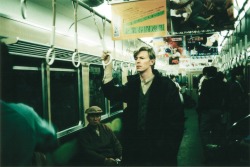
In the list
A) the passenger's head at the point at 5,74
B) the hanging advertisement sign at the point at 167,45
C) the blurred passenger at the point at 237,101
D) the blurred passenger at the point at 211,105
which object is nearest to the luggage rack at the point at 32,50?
the passenger's head at the point at 5,74

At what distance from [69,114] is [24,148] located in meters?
3.48

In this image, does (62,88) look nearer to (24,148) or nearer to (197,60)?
(24,148)

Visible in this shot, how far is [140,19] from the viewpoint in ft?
16.9

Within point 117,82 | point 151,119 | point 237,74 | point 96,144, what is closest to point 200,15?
point 237,74

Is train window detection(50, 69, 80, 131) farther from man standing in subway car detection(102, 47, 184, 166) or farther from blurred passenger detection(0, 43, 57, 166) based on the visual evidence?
blurred passenger detection(0, 43, 57, 166)

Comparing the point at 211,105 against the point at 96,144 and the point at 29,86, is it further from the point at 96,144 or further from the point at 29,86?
the point at 29,86

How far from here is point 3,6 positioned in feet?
10.5

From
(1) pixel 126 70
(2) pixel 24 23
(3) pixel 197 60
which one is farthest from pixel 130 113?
(3) pixel 197 60

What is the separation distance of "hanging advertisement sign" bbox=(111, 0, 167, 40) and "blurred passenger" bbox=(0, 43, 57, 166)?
3918mm

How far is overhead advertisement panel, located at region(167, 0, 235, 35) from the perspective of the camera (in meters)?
5.30

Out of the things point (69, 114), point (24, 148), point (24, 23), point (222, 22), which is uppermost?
point (222, 22)

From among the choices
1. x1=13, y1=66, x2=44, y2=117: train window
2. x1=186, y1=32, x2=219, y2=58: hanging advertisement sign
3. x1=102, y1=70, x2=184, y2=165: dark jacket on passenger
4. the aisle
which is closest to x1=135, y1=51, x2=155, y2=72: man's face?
x1=102, y1=70, x2=184, y2=165: dark jacket on passenger

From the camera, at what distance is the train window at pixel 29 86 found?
3479mm

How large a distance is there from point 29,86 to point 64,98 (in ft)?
3.42
